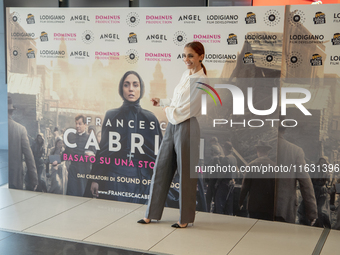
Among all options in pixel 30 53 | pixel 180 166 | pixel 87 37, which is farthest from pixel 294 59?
pixel 30 53

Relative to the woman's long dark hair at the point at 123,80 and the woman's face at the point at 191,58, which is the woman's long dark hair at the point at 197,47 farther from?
the woman's long dark hair at the point at 123,80

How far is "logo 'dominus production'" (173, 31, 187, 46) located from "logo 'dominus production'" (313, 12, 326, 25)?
1.17 metres

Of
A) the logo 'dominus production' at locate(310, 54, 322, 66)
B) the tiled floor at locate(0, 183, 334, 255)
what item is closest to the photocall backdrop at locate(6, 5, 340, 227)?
the logo 'dominus production' at locate(310, 54, 322, 66)

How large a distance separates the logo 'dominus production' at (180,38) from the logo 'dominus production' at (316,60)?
1.17m

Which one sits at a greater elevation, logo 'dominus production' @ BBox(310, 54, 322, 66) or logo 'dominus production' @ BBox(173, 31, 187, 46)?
logo 'dominus production' @ BBox(173, 31, 187, 46)

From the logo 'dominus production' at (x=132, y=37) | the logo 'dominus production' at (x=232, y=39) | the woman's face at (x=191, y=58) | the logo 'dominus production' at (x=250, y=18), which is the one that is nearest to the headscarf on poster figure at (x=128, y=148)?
the logo 'dominus production' at (x=132, y=37)

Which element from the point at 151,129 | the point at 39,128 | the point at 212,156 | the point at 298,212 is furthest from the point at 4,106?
the point at 298,212

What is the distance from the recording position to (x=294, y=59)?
352 centimetres

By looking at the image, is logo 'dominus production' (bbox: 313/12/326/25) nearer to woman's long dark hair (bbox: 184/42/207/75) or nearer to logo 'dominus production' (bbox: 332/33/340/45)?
logo 'dominus production' (bbox: 332/33/340/45)

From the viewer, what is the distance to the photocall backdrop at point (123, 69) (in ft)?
11.5

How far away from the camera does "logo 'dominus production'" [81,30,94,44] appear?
4.07m

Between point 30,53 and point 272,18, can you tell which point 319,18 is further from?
point 30,53

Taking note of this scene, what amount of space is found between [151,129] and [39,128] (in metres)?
1.29

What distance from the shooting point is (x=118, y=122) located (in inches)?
160
